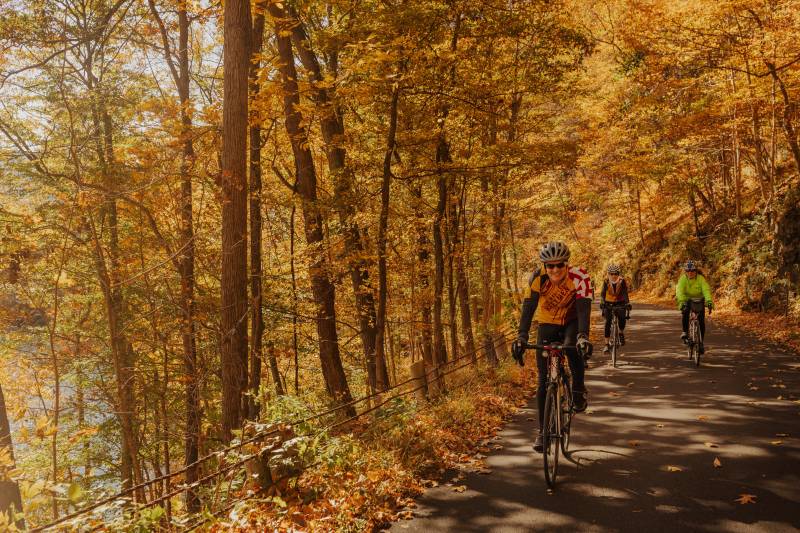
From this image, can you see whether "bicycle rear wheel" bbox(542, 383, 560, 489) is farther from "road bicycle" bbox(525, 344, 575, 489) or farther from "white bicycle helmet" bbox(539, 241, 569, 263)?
"white bicycle helmet" bbox(539, 241, 569, 263)

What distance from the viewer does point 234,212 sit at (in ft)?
25.2

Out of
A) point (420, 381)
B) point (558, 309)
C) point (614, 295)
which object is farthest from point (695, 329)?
point (558, 309)

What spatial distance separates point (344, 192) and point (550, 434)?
661 cm

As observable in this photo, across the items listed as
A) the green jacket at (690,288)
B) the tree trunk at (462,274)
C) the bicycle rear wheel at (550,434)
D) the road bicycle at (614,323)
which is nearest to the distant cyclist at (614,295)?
the road bicycle at (614,323)

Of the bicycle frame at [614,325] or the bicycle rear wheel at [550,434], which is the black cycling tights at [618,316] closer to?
the bicycle frame at [614,325]

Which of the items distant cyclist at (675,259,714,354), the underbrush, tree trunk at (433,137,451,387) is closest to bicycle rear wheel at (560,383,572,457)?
the underbrush

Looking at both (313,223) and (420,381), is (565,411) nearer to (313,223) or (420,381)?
(420,381)

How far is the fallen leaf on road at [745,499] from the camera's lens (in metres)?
5.12

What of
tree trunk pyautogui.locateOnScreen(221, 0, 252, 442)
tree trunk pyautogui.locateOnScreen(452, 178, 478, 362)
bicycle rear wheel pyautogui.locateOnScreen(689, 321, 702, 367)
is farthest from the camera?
tree trunk pyautogui.locateOnScreen(452, 178, 478, 362)

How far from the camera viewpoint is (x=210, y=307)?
460 inches

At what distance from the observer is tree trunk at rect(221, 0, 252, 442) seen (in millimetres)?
7449

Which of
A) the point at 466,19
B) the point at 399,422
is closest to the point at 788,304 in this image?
the point at 466,19

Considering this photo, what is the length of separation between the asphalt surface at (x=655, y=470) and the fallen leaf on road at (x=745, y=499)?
0.02 meters

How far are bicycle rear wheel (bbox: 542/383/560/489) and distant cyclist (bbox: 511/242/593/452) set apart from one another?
15cm
